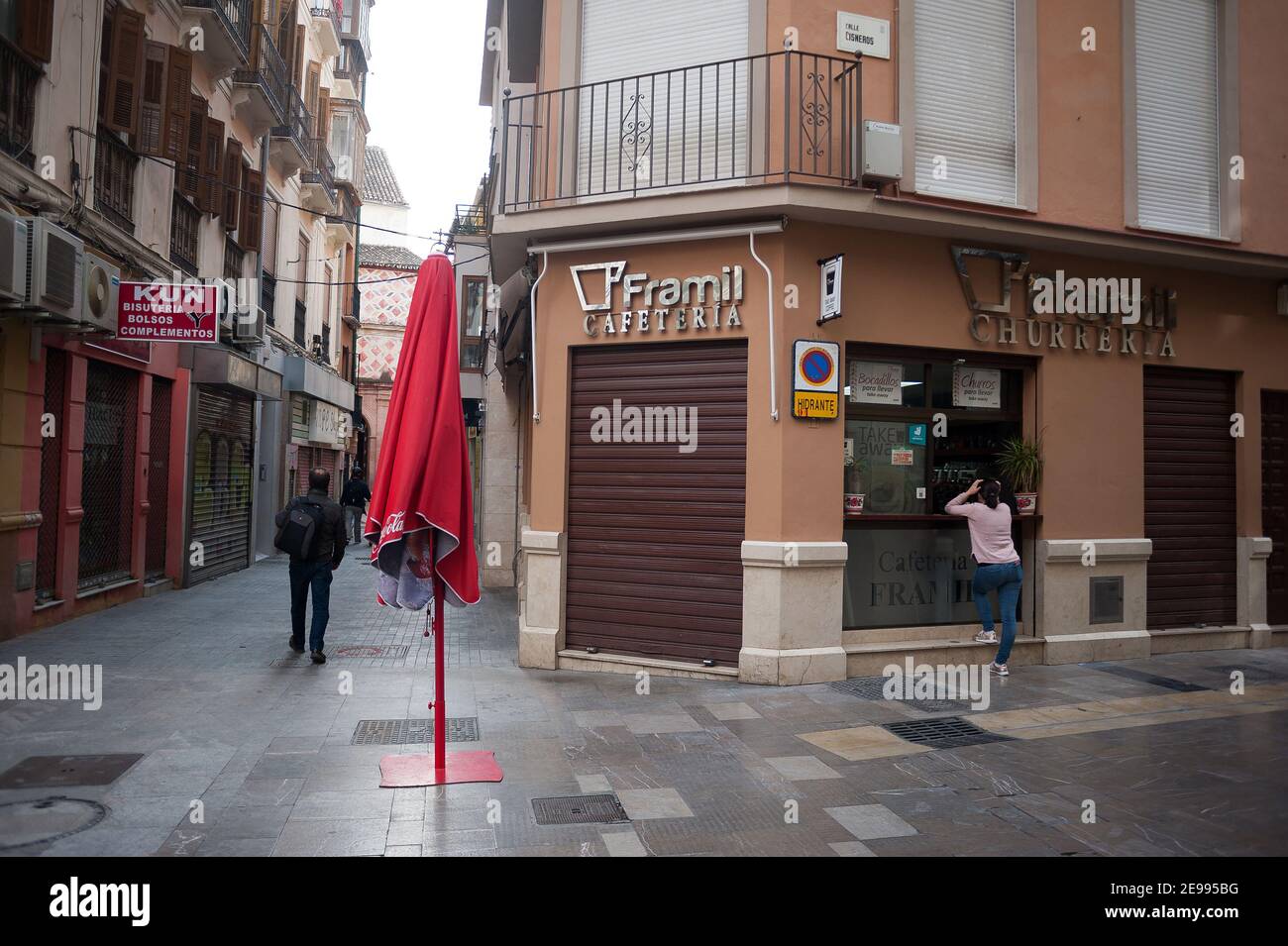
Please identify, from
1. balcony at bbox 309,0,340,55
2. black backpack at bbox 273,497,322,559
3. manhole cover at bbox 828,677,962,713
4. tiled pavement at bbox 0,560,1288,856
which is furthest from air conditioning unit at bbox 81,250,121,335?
balcony at bbox 309,0,340,55

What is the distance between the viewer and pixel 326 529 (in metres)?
9.12

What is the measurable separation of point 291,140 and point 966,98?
1475 centimetres

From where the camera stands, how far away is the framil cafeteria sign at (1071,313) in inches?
353

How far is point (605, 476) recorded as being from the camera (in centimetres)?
888

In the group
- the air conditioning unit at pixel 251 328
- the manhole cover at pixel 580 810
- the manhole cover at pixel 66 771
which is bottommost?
the manhole cover at pixel 580 810

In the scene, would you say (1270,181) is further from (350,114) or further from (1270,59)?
(350,114)

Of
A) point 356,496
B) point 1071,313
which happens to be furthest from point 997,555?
point 356,496

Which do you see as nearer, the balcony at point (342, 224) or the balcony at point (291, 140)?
the balcony at point (291, 140)

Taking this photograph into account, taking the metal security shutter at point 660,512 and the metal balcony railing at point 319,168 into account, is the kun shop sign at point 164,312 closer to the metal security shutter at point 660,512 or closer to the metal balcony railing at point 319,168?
the metal security shutter at point 660,512

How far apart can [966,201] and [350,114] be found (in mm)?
25130

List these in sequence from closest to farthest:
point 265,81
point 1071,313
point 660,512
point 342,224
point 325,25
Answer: point 660,512
point 1071,313
point 265,81
point 325,25
point 342,224

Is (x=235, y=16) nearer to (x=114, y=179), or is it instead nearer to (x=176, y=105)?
(x=176, y=105)

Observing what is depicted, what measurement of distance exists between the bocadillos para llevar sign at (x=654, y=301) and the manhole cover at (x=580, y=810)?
467 cm

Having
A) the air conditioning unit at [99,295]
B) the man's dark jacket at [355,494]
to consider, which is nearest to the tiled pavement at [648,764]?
the air conditioning unit at [99,295]
